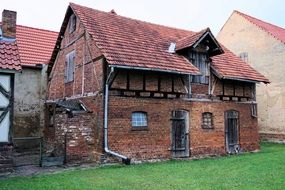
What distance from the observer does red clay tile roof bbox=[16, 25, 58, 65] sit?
71.7 feet

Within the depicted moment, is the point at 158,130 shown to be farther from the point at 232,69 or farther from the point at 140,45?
the point at 232,69

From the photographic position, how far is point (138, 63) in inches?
568

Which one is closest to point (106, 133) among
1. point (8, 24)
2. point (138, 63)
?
point (138, 63)

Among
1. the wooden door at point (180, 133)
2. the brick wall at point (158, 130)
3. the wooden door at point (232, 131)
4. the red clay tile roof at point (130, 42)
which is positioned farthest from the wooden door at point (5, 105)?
the wooden door at point (232, 131)

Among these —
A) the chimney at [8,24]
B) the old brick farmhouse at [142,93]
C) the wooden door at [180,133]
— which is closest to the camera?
the chimney at [8,24]

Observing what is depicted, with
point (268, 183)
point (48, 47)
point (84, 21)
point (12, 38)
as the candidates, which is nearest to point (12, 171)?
point (12, 38)

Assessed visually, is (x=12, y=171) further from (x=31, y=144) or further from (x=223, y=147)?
(x=223, y=147)

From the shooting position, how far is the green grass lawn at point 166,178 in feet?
31.8

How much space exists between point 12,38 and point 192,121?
9.07 meters

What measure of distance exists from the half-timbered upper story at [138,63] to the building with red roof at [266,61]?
6315 mm

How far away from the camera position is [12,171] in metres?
11.8

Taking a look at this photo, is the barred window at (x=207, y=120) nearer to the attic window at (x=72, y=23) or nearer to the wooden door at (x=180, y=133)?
the wooden door at (x=180, y=133)

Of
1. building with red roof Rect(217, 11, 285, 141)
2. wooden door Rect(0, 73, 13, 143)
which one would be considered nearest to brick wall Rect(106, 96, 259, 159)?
wooden door Rect(0, 73, 13, 143)

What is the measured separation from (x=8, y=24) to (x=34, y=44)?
10.5 m
